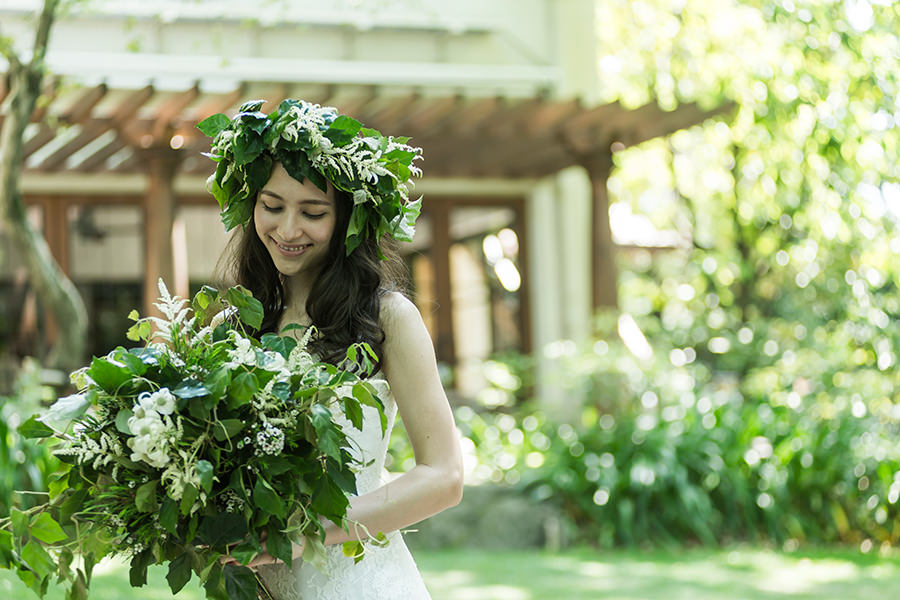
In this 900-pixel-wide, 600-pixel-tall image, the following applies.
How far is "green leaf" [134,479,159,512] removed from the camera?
6.21ft

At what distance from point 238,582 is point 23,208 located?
6662mm

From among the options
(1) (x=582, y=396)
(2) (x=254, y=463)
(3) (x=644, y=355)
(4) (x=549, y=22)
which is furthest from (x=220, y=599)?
(4) (x=549, y=22)

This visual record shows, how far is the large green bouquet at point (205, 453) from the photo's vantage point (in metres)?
1.89

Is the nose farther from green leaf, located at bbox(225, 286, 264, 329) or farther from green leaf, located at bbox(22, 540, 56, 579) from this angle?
green leaf, located at bbox(22, 540, 56, 579)

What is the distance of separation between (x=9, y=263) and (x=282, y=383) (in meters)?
10.7

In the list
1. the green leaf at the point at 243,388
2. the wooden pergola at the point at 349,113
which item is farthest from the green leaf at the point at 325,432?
the wooden pergola at the point at 349,113

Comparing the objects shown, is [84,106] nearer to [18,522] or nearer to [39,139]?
[39,139]

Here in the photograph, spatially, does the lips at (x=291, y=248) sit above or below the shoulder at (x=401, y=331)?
above

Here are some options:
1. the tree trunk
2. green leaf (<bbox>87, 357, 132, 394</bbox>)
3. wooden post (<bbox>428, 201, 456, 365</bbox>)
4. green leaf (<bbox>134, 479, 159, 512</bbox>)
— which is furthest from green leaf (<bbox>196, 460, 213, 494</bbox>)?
wooden post (<bbox>428, 201, 456, 365</bbox>)

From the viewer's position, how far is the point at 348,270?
93.1 inches

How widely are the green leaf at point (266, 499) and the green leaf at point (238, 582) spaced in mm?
153

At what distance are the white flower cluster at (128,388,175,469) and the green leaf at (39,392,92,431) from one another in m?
0.10

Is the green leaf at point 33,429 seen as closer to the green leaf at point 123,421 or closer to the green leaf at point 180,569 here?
the green leaf at point 123,421

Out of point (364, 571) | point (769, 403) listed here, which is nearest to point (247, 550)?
point (364, 571)
